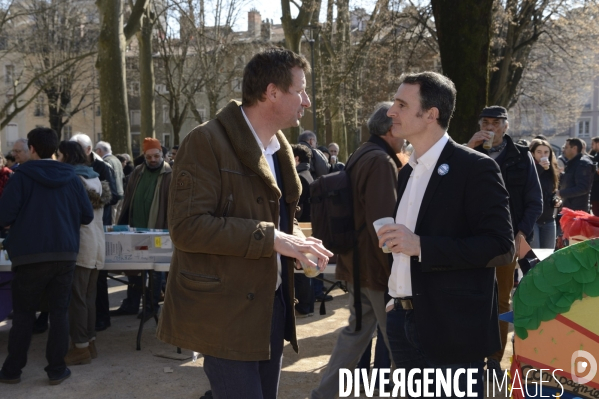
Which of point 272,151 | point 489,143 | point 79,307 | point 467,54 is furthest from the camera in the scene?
point 467,54

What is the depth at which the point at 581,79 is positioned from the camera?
34219mm

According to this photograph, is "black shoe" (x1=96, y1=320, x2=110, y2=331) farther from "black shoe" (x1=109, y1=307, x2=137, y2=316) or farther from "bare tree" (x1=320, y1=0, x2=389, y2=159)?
"bare tree" (x1=320, y1=0, x2=389, y2=159)

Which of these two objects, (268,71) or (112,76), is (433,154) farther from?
(112,76)

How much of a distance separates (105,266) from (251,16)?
51444 mm

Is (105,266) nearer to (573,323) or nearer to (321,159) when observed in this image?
(321,159)

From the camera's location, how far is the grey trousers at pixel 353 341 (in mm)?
4711

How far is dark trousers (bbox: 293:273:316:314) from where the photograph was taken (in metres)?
8.41

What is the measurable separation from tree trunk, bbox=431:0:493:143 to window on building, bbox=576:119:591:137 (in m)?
72.0

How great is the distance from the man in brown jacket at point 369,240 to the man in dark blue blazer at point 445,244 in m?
1.46

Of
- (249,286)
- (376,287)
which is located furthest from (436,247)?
(376,287)

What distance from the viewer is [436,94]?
10.0ft

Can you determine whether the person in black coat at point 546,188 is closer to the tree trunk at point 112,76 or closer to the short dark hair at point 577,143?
the short dark hair at point 577,143

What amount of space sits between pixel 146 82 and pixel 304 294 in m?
14.5

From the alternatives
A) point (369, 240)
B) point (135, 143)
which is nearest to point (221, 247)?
point (369, 240)
